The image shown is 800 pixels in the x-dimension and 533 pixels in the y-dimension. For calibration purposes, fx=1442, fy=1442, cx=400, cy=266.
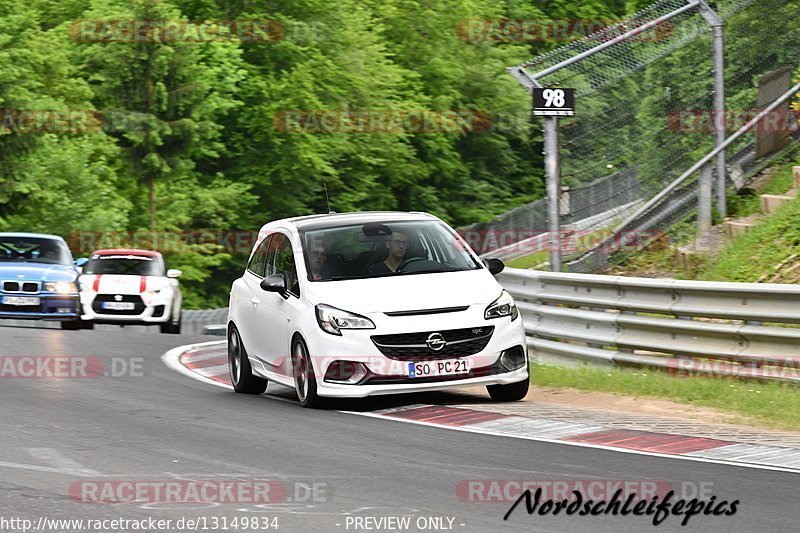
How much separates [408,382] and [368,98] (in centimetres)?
4649

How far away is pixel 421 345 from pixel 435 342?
4.8 inches

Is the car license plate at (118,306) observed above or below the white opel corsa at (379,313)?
below

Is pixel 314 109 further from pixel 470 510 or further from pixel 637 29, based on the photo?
pixel 470 510

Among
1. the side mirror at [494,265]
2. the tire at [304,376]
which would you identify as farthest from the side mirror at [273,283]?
the side mirror at [494,265]

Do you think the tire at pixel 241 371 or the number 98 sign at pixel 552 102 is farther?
A: the number 98 sign at pixel 552 102

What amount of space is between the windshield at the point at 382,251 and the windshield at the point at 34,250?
13514 mm

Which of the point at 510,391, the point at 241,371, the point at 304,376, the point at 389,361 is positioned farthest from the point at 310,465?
the point at 241,371

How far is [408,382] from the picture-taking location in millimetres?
11789

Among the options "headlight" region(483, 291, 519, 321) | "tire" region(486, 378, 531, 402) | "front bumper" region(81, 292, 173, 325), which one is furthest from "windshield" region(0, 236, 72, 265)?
"headlight" region(483, 291, 519, 321)

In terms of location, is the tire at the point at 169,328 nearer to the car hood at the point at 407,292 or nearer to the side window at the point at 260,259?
the side window at the point at 260,259

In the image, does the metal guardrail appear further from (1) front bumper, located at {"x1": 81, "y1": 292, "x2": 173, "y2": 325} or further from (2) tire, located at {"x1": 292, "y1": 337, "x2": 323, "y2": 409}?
(1) front bumper, located at {"x1": 81, "y1": 292, "x2": 173, "y2": 325}

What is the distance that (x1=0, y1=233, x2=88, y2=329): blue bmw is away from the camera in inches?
962

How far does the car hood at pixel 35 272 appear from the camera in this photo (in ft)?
80.2

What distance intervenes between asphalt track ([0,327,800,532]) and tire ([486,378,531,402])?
21.2 inches
